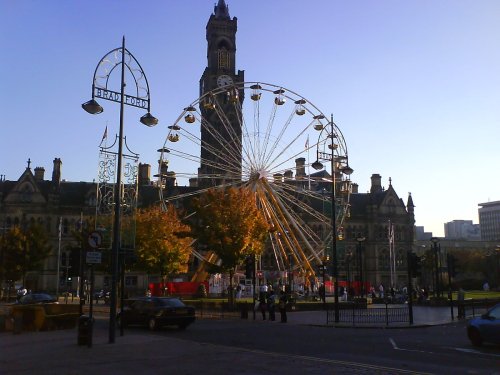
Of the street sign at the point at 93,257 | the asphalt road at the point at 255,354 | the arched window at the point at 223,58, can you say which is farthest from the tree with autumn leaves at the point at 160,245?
the arched window at the point at 223,58

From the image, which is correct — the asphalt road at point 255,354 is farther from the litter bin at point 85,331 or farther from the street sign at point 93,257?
the street sign at point 93,257

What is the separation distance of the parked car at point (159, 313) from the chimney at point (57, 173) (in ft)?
201

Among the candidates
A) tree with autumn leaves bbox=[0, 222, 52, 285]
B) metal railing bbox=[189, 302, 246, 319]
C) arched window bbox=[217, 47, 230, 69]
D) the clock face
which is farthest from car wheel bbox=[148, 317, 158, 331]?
arched window bbox=[217, 47, 230, 69]

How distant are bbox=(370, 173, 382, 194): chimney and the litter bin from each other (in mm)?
82823

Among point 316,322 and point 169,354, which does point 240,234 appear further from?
point 169,354

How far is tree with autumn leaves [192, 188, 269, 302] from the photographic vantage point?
41094 mm

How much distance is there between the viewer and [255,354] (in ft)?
53.4

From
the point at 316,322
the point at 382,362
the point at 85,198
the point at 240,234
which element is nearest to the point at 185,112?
the point at 240,234

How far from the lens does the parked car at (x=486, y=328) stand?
18.3 m

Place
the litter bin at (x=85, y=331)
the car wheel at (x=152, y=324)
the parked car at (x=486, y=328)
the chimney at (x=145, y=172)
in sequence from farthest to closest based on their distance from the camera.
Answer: the chimney at (x=145, y=172) < the car wheel at (x=152, y=324) < the parked car at (x=486, y=328) < the litter bin at (x=85, y=331)

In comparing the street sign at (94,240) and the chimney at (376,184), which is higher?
the chimney at (376,184)

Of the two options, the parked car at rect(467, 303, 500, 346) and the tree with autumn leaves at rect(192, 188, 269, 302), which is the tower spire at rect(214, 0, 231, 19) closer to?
the tree with autumn leaves at rect(192, 188, 269, 302)

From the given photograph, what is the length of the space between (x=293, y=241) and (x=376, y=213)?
49.1 m

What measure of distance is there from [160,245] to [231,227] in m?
10.4
